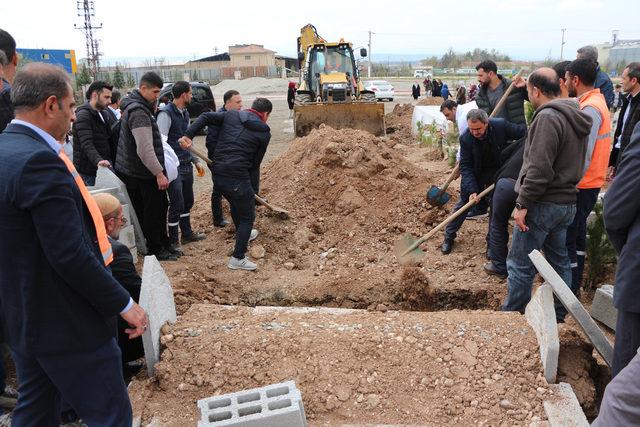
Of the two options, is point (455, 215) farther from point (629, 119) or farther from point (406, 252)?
point (629, 119)

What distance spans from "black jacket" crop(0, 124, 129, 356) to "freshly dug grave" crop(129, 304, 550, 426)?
3.14 feet

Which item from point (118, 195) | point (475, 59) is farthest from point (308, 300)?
point (475, 59)

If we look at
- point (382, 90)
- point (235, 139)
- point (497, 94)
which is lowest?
point (235, 139)

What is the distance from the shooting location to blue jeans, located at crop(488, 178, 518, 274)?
4070 mm

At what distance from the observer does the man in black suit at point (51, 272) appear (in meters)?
1.80

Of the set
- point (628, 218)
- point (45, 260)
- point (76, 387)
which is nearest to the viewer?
point (45, 260)

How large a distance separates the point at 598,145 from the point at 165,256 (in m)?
4.05

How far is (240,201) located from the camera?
5.15m

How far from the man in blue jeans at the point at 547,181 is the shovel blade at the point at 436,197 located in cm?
230


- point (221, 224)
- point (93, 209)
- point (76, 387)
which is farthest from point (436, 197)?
point (76, 387)

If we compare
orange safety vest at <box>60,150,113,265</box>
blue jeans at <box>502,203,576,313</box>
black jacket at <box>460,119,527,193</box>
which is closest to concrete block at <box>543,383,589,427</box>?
blue jeans at <box>502,203,576,313</box>

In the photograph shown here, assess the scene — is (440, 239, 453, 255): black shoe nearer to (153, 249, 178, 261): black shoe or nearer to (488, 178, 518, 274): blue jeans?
(488, 178, 518, 274): blue jeans

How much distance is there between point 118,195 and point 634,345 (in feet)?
13.6

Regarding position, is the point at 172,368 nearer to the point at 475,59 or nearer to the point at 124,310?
the point at 124,310
